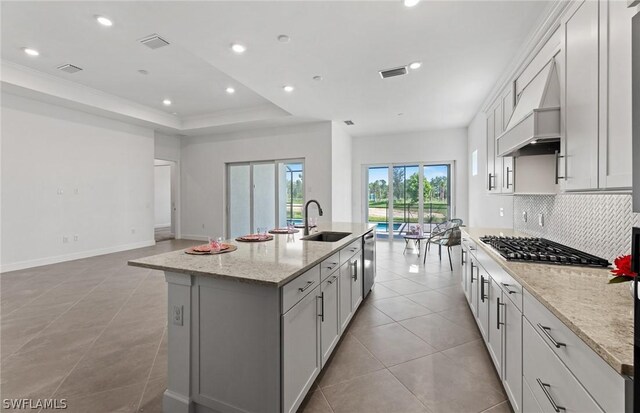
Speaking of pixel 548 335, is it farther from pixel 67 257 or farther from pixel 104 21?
pixel 67 257

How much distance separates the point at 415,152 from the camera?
24.6ft

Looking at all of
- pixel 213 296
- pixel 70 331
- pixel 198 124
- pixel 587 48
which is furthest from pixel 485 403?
pixel 198 124

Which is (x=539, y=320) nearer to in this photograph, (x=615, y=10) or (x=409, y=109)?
(x=615, y=10)

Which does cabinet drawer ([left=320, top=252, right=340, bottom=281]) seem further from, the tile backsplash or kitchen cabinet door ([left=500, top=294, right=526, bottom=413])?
the tile backsplash

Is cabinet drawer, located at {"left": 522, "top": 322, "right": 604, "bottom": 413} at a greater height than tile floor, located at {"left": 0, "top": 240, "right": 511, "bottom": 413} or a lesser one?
greater

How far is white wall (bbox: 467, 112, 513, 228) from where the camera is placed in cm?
399

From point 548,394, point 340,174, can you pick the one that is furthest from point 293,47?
point 340,174

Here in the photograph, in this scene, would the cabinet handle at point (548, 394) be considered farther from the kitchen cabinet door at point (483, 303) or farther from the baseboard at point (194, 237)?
the baseboard at point (194, 237)

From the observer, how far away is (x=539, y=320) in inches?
49.7

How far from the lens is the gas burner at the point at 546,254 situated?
165cm

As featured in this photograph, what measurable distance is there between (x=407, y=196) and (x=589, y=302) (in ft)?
22.2

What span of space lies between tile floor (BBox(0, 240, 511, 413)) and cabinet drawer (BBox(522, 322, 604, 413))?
23.3 inches

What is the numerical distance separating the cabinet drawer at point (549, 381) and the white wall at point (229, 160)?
519 cm

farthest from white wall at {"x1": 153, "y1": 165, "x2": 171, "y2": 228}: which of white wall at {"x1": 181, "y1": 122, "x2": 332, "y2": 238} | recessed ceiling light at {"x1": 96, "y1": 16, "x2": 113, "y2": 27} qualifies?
recessed ceiling light at {"x1": 96, "y1": 16, "x2": 113, "y2": 27}
